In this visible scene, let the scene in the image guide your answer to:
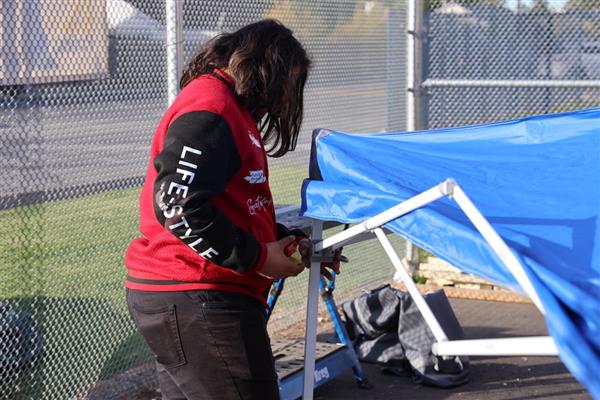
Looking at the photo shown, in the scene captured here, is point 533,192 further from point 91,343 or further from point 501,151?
point 91,343

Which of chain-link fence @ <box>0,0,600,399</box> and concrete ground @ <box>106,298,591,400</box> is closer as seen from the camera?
chain-link fence @ <box>0,0,600,399</box>

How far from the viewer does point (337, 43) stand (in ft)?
22.4

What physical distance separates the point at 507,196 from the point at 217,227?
103cm

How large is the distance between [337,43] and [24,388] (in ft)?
12.2

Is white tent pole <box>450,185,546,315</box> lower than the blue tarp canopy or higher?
higher

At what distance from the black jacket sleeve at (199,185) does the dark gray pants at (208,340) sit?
17 centimetres

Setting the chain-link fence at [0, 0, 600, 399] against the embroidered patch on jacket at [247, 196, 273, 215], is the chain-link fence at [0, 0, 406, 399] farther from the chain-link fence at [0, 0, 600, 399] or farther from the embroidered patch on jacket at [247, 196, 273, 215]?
the embroidered patch on jacket at [247, 196, 273, 215]

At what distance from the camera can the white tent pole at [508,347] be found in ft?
6.57

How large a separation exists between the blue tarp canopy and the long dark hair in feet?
1.64

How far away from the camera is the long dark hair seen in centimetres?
273

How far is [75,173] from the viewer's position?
179 inches

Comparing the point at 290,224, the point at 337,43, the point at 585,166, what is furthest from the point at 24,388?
the point at 337,43

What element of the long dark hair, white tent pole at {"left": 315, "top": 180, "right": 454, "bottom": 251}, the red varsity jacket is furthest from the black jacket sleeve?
white tent pole at {"left": 315, "top": 180, "right": 454, "bottom": 251}

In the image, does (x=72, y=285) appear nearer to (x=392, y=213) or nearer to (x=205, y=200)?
(x=205, y=200)
